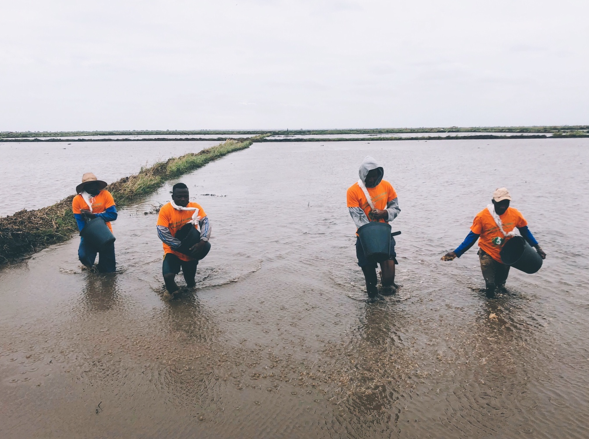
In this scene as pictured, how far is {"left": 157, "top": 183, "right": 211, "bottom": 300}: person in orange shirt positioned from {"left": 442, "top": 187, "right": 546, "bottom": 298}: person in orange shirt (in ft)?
9.65

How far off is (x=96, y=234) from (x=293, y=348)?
134 inches

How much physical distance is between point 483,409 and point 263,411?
159 centimetres

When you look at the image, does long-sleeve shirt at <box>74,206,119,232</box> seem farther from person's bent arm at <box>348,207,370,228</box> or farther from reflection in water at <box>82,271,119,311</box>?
person's bent arm at <box>348,207,370,228</box>

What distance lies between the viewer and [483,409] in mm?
2912

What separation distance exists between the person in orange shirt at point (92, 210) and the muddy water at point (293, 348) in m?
0.25

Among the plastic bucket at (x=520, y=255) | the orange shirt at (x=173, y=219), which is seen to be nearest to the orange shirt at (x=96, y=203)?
the orange shirt at (x=173, y=219)

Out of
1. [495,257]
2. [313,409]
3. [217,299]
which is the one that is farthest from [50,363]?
[495,257]

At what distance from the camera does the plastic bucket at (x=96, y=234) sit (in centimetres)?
557

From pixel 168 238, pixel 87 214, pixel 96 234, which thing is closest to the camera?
pixel 168 238

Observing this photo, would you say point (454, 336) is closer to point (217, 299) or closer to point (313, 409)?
point (313, 409)

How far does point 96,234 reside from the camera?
18.3ft

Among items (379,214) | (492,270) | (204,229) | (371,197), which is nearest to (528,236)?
(492,270)

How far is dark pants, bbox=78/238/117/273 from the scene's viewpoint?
5805mm

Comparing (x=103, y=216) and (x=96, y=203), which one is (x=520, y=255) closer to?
(x=103, y=216)
